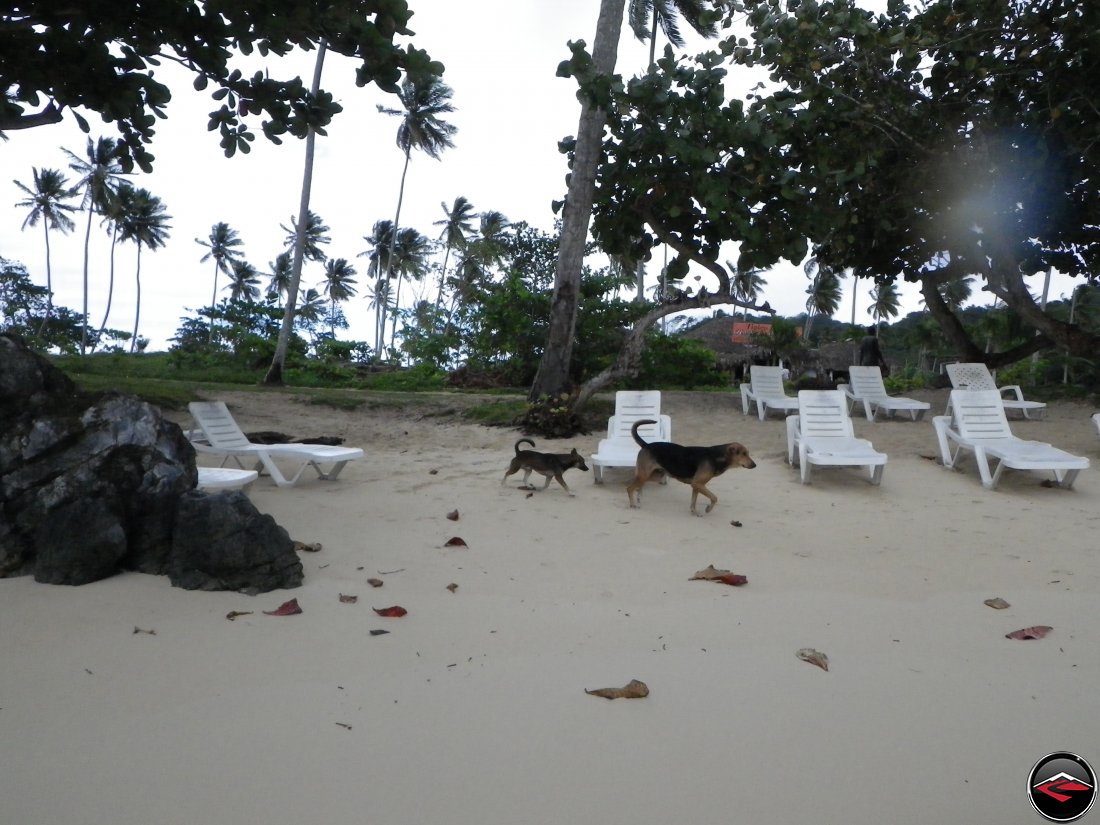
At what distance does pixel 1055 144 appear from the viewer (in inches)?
486

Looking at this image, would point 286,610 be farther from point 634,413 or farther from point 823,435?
point 823,435

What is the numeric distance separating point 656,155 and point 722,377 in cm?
866

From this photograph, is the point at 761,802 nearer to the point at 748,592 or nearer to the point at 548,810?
the point at 548,810

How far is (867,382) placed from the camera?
13.7m

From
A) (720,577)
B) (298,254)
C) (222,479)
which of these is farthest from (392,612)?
(298,254)

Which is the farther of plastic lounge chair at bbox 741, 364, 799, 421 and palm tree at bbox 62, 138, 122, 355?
palm tree at bbox 62, 138, 122, 355

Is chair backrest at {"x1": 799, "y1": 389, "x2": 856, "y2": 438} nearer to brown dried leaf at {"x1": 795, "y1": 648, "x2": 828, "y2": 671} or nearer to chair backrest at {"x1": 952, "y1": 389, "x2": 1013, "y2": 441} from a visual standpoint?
chair backrest at {"x1": 952, "y1": 389, "x2": 1013, "y2": 441}

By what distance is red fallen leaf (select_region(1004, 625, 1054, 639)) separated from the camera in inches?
149

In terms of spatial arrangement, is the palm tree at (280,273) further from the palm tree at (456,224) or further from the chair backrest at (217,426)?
the chair backrest at (217,426)

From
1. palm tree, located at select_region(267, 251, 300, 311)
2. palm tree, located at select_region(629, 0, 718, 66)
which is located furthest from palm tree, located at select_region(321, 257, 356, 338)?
palm tree, located at select_region(629, 0, 718, 66)

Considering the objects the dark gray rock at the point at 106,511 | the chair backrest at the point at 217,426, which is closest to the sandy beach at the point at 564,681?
the dark gray rock at the point at 106,511

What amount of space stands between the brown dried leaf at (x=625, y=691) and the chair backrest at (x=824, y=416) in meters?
6.20

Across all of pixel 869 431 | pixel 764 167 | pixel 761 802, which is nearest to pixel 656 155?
pixel 764 167

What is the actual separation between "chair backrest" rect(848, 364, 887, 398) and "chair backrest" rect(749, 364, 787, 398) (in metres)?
1.28
